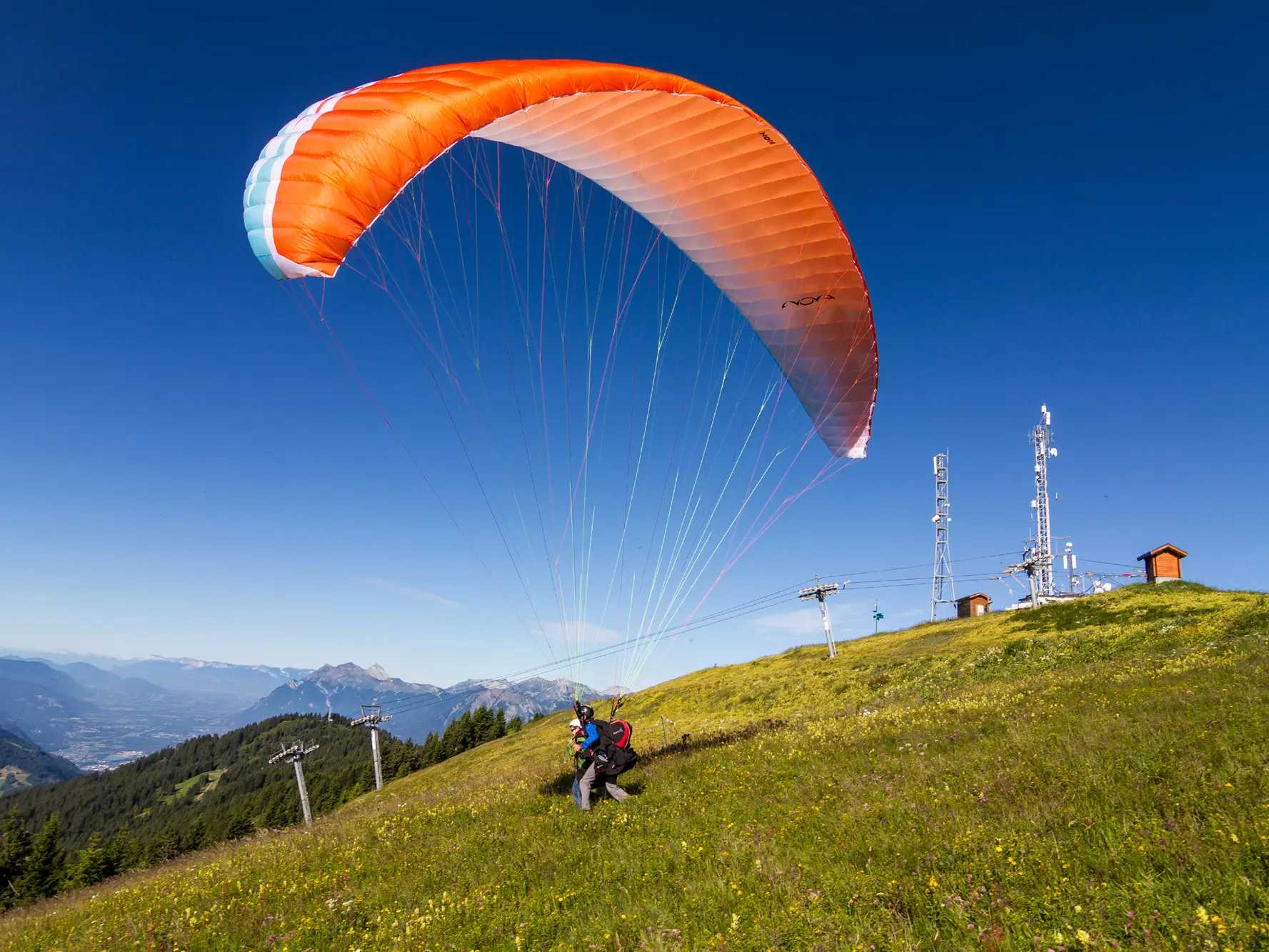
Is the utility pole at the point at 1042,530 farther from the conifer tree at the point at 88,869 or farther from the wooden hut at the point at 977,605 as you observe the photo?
the conifer tree at the point at 88,869

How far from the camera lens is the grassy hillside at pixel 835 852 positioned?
4.76 metres

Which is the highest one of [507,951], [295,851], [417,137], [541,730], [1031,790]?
[417,137]

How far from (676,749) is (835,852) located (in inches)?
Result: 331

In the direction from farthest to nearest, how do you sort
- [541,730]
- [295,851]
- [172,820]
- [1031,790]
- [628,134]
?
[172,820] < [541,730] < [628,134] < [295,851] < [1031,790]

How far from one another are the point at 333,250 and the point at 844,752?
33.4 feet

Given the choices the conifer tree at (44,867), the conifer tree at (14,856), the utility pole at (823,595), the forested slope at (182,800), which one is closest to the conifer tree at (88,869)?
the forested slope at (182,800)

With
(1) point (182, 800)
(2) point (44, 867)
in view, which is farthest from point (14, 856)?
(1) point (182, 800)

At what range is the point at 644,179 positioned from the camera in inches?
484

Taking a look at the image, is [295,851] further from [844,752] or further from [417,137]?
[417,137]

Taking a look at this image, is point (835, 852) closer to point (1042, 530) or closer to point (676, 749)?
point (676, 749)

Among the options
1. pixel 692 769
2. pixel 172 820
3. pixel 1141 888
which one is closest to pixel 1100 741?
pixel 1141 888

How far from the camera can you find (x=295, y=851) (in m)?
10.2

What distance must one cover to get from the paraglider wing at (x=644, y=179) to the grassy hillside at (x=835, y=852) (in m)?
6.82

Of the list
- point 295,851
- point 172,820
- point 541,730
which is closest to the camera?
point 295,851
